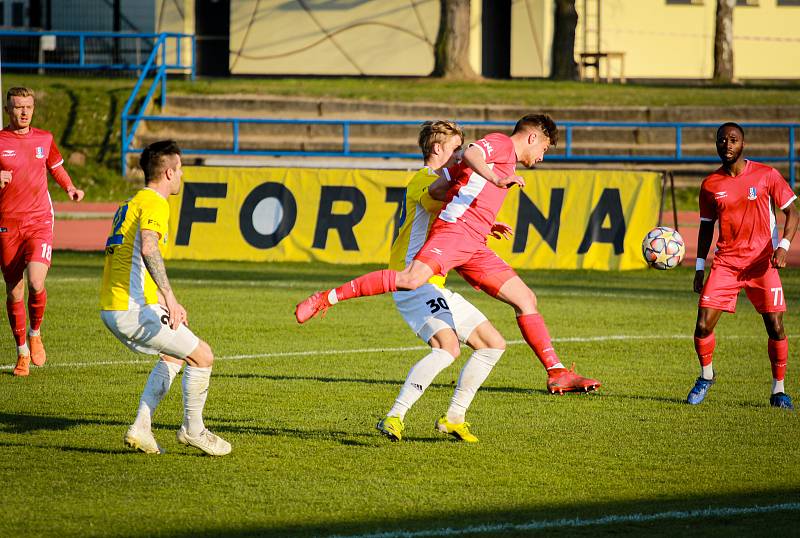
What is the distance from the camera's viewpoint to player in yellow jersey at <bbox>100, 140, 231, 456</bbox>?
291 inches

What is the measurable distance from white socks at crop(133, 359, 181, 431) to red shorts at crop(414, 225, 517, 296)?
1.67m

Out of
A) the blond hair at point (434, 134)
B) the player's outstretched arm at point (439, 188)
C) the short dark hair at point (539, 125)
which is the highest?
the short dark hair at point (539, 125)

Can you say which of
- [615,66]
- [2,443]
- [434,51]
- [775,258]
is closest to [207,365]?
[2,443]

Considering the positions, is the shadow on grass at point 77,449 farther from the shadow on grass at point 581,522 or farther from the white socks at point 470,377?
the white socks at point 470,377

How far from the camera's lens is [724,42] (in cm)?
3912

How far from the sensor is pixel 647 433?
8.55 m

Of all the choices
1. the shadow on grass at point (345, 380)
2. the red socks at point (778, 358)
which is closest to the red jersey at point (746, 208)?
the red socks at point (778, 358)

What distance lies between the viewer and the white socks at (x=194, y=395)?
7477mm

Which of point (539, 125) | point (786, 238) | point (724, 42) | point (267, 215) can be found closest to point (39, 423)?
point (539, 125)

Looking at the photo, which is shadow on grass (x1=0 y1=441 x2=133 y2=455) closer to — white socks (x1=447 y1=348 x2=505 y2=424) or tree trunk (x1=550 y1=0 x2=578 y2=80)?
white socks (x1=447 y1=348 x2=505 y2=424)

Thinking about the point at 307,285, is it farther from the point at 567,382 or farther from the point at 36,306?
the point at 567,382

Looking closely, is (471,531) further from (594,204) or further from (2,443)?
(594,204)

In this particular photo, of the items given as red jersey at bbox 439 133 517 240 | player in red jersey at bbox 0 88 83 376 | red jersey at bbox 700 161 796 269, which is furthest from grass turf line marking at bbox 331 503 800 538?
player in red jersey at bbox 0 88 83 376

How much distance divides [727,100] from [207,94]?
44.5ft
